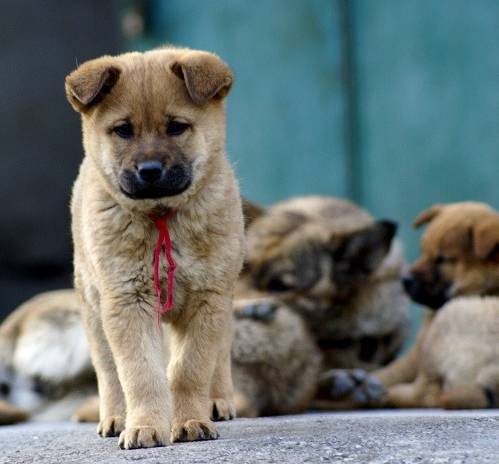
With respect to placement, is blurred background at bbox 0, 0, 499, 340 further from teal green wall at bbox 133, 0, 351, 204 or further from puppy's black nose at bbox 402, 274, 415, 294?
puppy's black nose at bbox 402, 274, 415, 294

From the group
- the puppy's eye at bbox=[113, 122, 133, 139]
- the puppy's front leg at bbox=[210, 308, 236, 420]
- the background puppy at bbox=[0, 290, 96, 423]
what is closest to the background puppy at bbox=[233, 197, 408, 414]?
the background puppy at bbox=[0, 290, 96, 423]

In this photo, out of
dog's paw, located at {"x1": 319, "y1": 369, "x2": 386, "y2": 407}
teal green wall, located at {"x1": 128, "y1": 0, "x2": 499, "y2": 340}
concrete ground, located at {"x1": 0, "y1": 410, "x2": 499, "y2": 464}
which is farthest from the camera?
teal green wall, located at {"x1": 128, "y1": 0, "x2": 499, "y2": 340}

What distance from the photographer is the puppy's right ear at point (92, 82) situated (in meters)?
5.17

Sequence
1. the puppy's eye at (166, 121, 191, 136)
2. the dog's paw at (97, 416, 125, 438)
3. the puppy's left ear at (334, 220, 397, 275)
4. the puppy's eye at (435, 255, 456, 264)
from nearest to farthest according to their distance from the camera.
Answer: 1. the puppy's eye at (166, 121, 191, 136)
2. the dog's paw at (97, 416, 125, 438)
3. the puppy's eye at (435, 255, 456, 264)
4. the puppy's left ear at (334, 220, 397, 275)

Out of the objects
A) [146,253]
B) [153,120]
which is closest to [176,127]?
[153,120]

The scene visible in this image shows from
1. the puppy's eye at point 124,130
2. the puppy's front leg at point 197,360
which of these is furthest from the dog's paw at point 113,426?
the puppy's eye at point 124,130

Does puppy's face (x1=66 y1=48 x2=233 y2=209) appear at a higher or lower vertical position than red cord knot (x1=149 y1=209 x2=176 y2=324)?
higher

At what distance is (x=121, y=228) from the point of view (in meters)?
5.26

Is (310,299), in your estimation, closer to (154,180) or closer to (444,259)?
(444,259)

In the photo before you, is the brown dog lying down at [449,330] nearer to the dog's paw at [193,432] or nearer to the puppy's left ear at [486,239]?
the puppy's left ear at [486,239]

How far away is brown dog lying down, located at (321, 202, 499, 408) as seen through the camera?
22.1 feet

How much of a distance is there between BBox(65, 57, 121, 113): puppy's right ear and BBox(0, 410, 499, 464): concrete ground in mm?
1383

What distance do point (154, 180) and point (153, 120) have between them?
25 centimetres

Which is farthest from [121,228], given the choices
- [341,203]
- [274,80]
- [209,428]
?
[274,80]
